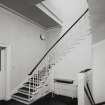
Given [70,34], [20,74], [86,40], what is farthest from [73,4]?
[20,74]

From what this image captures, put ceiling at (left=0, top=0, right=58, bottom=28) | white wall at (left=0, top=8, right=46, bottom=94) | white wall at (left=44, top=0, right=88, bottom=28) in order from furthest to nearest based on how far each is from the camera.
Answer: white wall at (left=44, top=0, right=88, bottom=28) → white wall at (left=0, top=8, right=46, bottom=94) → ceiling at (left=0, top=0, right=58, bottom=28)

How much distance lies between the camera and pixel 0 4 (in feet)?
12.7

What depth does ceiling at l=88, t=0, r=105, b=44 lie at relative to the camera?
2.29m

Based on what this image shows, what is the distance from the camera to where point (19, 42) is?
4680 mm

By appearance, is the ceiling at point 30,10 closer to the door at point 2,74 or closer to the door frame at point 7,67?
the door frame at point 7,67

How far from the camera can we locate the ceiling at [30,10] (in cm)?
383

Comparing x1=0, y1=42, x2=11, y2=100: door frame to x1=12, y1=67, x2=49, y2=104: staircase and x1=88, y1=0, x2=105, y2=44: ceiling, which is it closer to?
x1=12, y1=67, x2=49, y2=104: staircase

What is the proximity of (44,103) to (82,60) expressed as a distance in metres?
2.39

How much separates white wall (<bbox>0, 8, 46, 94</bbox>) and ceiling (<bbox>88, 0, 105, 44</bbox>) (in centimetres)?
296

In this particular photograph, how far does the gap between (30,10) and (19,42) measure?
143cm

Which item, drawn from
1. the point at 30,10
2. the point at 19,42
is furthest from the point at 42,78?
the point at 30,10

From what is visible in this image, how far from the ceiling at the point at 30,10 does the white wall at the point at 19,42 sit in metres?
0.32

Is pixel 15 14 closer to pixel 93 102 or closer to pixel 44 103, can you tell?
pixel 44 103

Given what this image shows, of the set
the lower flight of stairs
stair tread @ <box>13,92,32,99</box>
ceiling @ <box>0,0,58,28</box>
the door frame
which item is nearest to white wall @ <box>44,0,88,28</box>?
ceiling @ <box>0,0,58,28</box>
